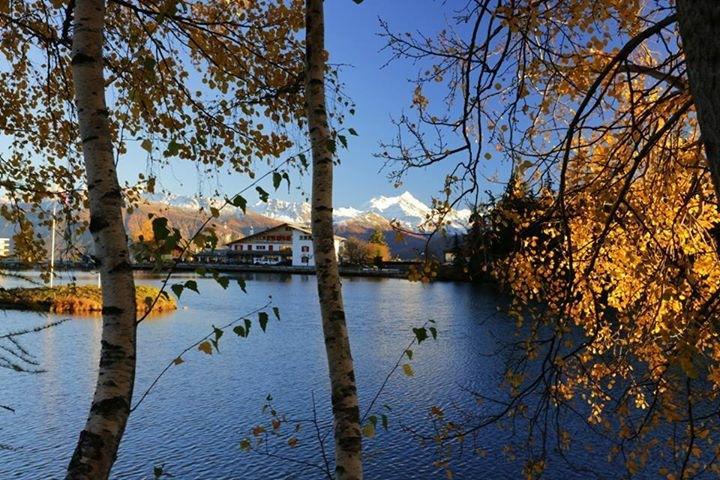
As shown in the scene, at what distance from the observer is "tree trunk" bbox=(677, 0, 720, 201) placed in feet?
3.97

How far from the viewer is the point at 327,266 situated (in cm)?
330

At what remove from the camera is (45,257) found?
17.8 feet

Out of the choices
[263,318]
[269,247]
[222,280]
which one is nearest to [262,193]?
[222,280]

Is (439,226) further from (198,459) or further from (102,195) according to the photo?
(198,459)

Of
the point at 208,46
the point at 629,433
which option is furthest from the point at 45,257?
the point at 629,433

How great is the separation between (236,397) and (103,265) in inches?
536

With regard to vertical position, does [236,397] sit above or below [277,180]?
below

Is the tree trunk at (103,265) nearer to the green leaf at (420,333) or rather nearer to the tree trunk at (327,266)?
the tree trunk at (327,266)

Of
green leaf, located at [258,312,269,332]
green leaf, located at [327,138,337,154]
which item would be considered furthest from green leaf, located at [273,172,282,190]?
green leaf, located at [258,312,269,332]

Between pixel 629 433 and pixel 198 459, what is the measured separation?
8965mm

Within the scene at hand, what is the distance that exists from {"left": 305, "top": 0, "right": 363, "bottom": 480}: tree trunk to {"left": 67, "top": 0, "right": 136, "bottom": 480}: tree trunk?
1156 millimetres

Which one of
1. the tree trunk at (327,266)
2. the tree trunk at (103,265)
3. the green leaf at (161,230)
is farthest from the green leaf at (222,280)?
the tree trunk at (327,266)

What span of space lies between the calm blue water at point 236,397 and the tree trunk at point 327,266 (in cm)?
193

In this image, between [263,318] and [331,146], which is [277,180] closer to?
[331,146]
